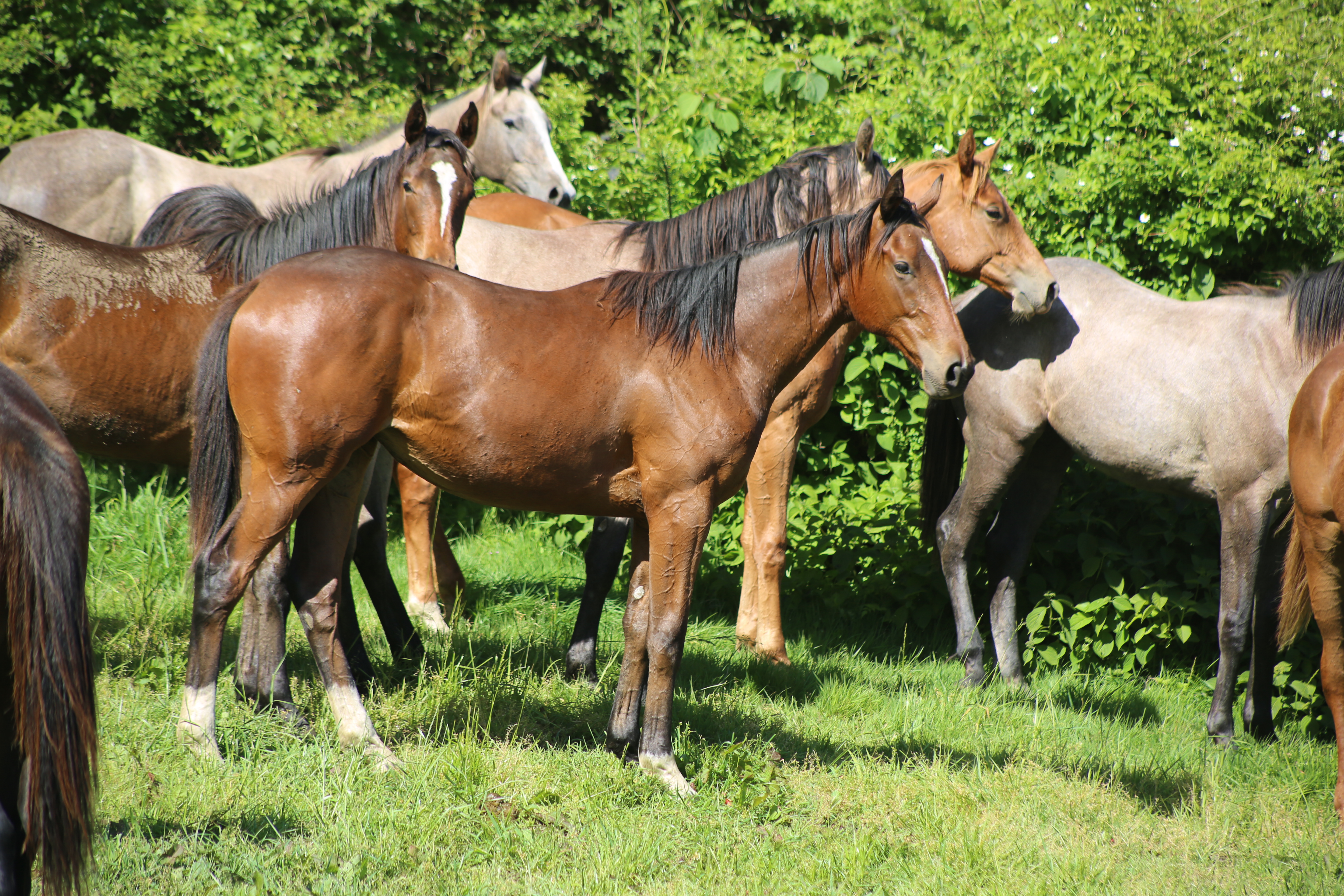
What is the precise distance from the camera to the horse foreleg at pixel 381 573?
4.86m

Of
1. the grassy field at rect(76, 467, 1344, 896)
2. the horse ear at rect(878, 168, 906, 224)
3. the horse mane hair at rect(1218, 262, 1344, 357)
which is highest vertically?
the horse ear at rect(878, 168, 906, 224)

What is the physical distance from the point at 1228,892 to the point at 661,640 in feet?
6.61

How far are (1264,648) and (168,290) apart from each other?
5.08m

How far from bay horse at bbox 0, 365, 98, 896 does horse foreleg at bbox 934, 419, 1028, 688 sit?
415 centimetres

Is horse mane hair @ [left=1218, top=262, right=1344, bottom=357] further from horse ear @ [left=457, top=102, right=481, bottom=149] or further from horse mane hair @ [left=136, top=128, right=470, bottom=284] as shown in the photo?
horse ear @ [left=457, top=102, right=481, bottom=149]

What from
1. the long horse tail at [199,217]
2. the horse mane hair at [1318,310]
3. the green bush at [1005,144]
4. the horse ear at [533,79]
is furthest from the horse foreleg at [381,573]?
the horse mane hair at [1318,310]

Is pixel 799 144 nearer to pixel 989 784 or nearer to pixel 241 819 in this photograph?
pixel 989 784

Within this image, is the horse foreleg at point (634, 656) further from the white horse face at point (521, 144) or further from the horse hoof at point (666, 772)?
the white horse face at point (521, 144)

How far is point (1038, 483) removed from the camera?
227 inches

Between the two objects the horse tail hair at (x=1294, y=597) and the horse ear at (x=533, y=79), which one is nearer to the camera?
the horse tail hair at (x=1294, y=597)

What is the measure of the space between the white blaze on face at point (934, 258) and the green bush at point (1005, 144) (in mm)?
2547

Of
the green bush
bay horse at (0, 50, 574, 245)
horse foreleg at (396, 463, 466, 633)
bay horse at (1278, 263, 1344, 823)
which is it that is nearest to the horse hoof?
horse foreleg at (396, 463, 466, 633)

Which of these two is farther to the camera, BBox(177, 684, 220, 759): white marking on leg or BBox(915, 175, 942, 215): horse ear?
BBox(915, 175, 942, 215): horse ear

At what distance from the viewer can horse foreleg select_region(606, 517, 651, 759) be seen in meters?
3.95
